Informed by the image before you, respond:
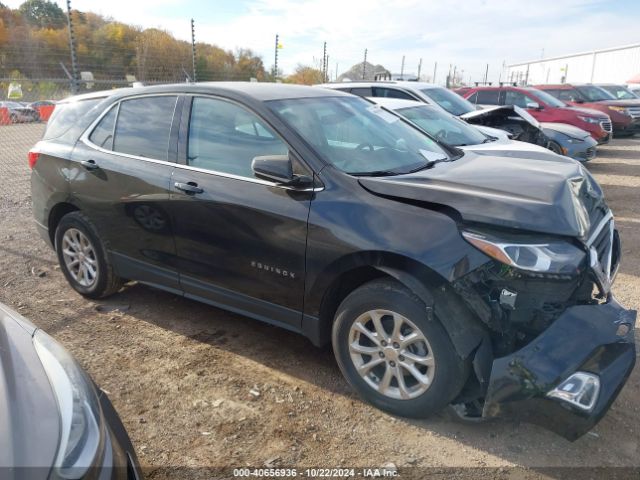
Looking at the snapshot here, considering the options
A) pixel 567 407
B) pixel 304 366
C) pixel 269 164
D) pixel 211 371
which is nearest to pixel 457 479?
pixel 567 407

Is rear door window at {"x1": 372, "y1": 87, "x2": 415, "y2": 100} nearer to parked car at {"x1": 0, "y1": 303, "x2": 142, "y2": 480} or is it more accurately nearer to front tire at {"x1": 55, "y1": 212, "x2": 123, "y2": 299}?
front tire at {"x1": 55, "y1": 212, "x2": 123, "y2": 299}

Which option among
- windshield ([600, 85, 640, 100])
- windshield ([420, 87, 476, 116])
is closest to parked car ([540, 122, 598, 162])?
windshield ([420, 87, 476, 116])

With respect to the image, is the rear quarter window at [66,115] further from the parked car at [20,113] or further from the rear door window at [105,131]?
the parked car at [20,113]

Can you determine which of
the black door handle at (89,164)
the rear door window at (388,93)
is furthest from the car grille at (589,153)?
the black door handle at (89,164)

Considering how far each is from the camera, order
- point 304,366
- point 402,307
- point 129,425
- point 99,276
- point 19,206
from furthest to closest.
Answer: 1. point 19,206
2. point 99,276
3. point 304,366
4. point 129,425
5. point 402,307

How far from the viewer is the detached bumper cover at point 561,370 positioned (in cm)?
231

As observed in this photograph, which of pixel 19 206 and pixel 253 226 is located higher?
pixel 253 226

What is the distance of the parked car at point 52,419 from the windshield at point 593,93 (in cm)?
1861

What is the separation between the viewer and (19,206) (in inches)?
292

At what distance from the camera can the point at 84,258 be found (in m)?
4.27

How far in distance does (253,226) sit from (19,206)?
5.85 metres

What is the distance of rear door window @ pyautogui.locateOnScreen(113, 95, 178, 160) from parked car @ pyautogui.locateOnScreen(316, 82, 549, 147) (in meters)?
5.79

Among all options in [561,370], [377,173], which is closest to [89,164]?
[377,173]

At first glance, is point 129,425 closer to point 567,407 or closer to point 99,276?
point 99,276
